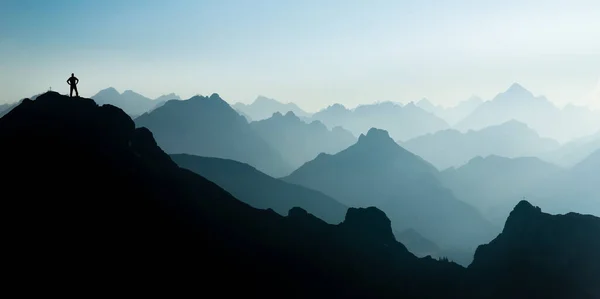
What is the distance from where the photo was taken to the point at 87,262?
54719 millimetres

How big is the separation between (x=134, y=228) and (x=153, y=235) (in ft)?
9.13

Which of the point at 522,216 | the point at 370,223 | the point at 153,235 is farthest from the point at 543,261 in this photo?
the point at 153,235

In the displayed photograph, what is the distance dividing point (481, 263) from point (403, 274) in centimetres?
2821

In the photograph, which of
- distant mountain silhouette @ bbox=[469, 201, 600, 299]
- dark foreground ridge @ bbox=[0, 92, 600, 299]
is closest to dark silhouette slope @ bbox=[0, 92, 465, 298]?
dark foreground ridge @ bbox=[0, 92, 600, 299]

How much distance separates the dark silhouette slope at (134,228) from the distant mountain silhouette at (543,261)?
1601 cm

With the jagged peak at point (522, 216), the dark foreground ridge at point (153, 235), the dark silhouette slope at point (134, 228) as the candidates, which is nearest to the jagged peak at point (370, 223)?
the dark foreground ridge at point (153, 235)

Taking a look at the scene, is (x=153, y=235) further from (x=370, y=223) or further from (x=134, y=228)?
(x=370, y=223)

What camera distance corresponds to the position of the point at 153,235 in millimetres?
63938

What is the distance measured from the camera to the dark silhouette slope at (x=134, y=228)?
55.3m

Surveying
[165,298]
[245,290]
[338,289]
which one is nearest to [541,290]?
[338,289]

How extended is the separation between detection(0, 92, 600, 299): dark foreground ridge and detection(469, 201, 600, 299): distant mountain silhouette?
40 centimetres

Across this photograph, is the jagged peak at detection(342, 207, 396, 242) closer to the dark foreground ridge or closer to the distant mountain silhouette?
the dark foreground ridge

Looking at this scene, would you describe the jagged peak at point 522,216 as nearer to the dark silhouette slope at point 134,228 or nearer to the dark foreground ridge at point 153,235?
the dark foreground ridge at point 153,235

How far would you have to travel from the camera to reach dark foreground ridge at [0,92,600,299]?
184ft
